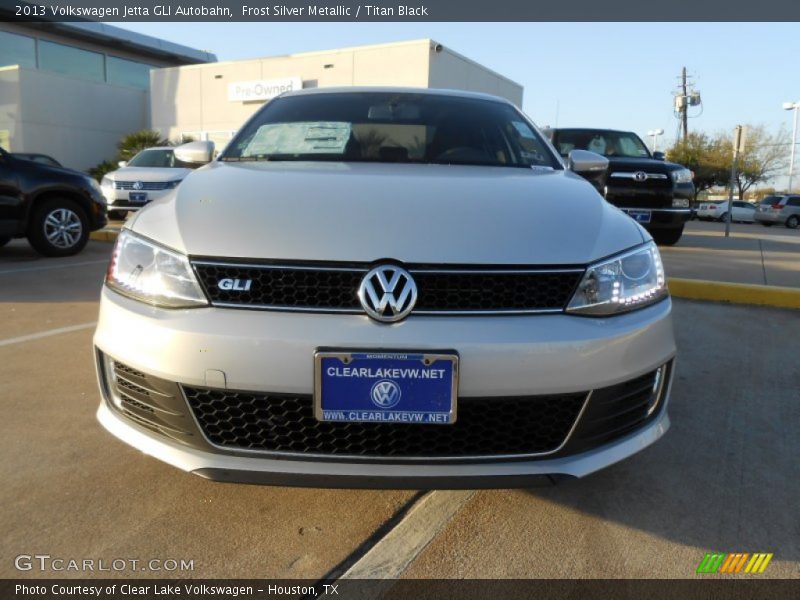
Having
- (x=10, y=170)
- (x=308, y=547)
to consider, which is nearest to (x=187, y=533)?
(x=308, y=547)

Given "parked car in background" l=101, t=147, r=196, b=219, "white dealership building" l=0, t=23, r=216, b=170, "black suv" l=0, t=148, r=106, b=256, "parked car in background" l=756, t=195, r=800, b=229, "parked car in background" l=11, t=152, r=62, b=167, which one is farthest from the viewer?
"parked car in background" l=756, t=195, r=800, b=229

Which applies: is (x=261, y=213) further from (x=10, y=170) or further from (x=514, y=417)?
(x=10, y=170)

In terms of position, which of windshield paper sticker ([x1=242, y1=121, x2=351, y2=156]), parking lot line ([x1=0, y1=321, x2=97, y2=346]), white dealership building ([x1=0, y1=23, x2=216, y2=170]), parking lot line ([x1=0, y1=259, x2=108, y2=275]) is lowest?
parking lot line ([x1=0, y1=259, x2=108, y2=275])

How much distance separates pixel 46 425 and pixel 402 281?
1799 millimetres

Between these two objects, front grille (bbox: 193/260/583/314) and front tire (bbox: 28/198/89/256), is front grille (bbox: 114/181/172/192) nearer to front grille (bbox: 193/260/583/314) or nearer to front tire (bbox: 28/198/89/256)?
front tire (bbox: 28/198/89/256)

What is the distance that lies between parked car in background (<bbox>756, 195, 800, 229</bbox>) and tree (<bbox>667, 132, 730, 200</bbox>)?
50.0 ft

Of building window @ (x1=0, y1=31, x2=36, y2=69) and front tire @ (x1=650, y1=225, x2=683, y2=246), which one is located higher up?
building window @ (x1=0, y1=31, x2=36, y2=69)

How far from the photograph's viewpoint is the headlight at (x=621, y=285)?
68.3 inches

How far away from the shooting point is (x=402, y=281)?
1630 mm

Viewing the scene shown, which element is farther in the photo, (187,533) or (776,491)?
(776,491)

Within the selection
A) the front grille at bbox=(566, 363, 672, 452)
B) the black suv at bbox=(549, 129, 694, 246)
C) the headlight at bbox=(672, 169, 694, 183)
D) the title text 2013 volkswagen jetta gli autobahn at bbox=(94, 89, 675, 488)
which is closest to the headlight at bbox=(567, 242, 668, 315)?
the title text 2013 volkswagen jetta gli autobahn at bbox=(94, 89, 675, 488)

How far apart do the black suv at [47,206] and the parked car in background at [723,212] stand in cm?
3043

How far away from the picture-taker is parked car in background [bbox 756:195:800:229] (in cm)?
2664

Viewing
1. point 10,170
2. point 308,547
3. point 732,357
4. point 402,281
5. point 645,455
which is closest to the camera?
point 402,281
